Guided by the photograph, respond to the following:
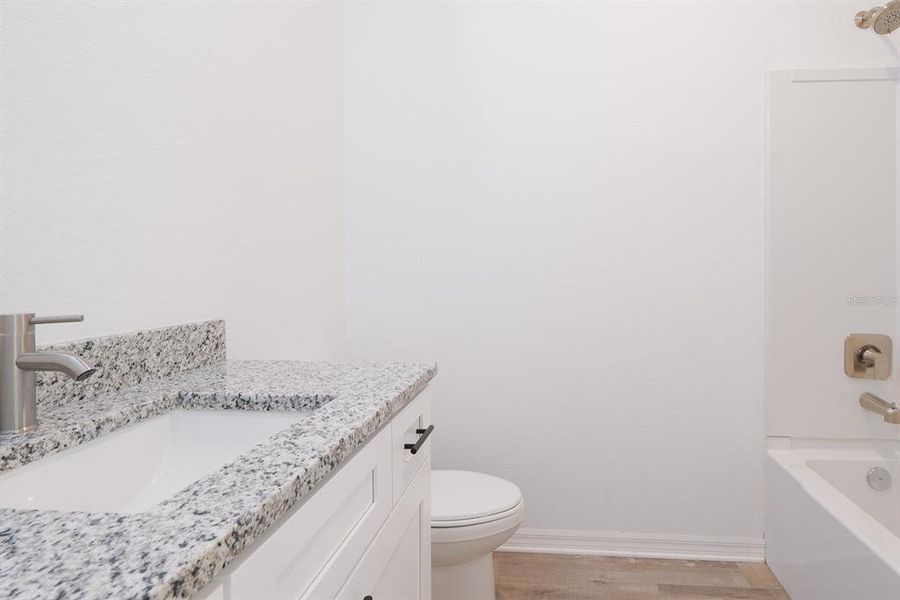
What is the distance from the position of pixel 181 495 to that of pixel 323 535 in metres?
0.21

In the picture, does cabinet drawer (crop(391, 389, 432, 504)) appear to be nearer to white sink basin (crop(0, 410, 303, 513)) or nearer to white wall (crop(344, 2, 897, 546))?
white sink basin (crop(0, 410, 303, 513))

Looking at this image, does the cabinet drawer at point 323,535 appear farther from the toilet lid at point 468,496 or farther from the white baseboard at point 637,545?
the white baseboard at point 637,545

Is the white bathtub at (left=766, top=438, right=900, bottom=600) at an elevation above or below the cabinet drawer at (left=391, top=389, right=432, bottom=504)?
below

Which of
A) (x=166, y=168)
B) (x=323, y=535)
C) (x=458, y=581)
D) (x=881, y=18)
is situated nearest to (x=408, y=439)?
(x=323, y=535)

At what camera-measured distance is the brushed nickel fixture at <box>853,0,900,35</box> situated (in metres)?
1.89

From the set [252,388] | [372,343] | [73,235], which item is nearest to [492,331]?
[372,343]

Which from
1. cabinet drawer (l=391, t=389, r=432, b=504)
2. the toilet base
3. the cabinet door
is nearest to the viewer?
the cabinet door

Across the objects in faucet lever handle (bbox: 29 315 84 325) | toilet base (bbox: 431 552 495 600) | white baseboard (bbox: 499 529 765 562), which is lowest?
white baseboard (bbox: 499 529 765 562)

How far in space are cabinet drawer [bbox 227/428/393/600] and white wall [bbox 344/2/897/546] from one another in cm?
139

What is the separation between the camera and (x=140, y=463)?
890 millimetres

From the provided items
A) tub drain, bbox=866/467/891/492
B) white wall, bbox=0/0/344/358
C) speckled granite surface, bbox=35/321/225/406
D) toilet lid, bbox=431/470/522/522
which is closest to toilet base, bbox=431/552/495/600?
toilet lid, bbox=431/470/522/522

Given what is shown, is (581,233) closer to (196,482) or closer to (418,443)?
(418,443)

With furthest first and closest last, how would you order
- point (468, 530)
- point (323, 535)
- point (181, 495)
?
point (468, 530) < point (323, 535) < point (181, 495)

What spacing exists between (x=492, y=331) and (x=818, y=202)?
4.23 ft
